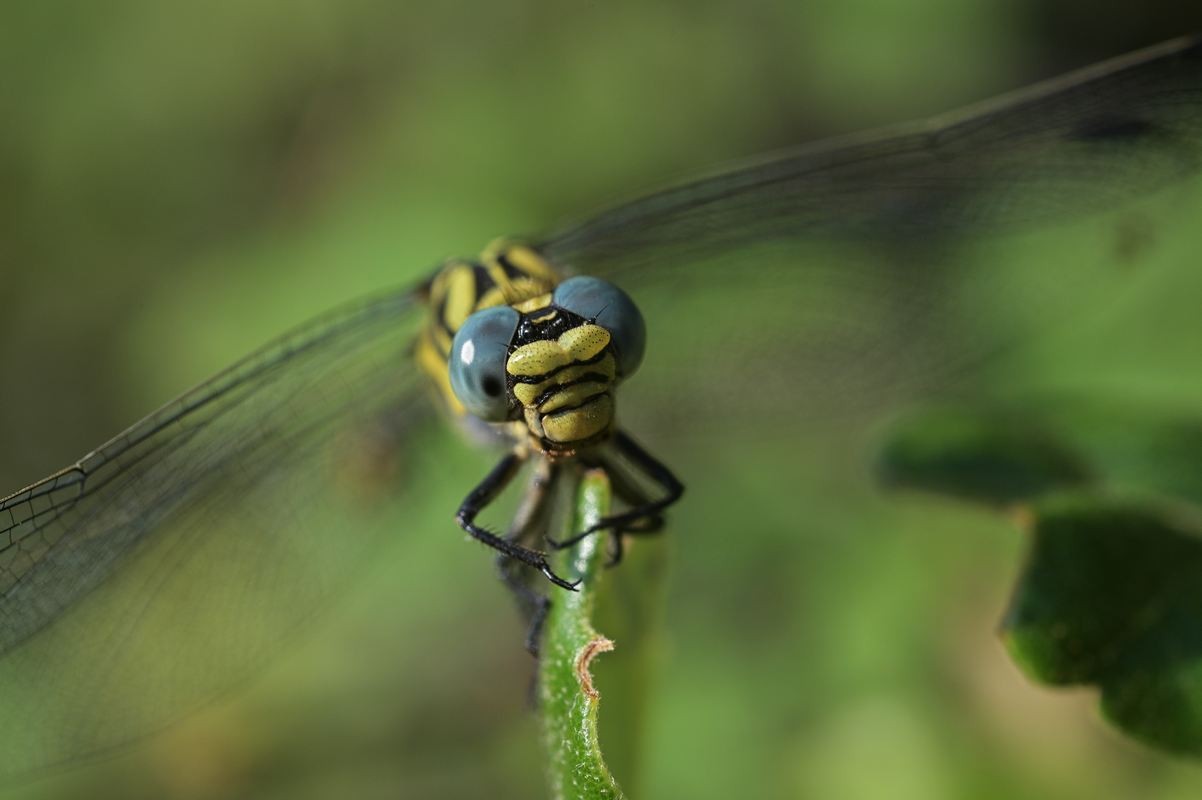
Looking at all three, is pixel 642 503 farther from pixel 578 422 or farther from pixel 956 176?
pixel 956 176

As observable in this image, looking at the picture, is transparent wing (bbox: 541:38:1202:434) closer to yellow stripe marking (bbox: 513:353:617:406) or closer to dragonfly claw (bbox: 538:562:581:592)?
yellow stripe marking (bbox: 513:353:617:406)

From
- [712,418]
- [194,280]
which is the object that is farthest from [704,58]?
[194,280]

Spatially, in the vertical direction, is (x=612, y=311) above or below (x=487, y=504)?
above

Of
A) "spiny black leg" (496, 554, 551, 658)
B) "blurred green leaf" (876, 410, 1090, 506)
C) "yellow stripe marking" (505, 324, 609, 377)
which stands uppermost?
"yellow stripe marking" (505, 324, 609, 377)

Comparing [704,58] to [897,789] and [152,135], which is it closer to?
[152,135]

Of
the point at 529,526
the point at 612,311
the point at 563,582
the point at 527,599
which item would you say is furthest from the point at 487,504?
the point at 563,582

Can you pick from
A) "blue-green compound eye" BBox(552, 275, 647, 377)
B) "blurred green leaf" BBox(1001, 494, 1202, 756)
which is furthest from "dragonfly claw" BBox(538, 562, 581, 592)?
"blurred green leaf" BBox(1001, 494, 1202, 756)

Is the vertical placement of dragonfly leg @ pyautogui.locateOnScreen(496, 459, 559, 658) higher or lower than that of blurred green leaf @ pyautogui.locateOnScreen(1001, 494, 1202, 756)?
higher
